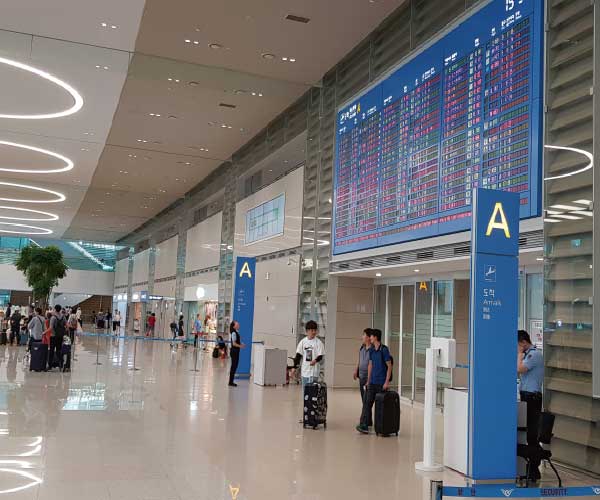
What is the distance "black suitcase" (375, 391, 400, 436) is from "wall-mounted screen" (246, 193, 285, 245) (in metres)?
9.47

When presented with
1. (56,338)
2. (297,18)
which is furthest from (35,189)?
(297,18)

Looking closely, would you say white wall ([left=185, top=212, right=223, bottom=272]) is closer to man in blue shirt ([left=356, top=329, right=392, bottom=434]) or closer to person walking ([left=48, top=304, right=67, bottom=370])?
person walking ([left=48, top=304, right=67, bottom=370])

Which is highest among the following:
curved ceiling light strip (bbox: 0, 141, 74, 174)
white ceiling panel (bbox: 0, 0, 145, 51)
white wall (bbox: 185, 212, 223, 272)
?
white ceiling panel (bbox: 0, 0, 145, 51)

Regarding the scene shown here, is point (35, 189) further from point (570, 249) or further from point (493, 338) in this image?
point (493, 338)

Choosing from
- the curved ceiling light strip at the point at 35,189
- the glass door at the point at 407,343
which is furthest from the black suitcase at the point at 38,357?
the curved ceiling light strip at the point at 35,189

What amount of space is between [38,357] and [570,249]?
1213 centimetres

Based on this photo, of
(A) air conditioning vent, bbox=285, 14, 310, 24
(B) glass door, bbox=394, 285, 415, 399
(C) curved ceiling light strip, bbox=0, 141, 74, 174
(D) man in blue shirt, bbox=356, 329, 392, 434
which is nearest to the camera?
(D) man in blue shirt, bbox=356, 329, 392, 434

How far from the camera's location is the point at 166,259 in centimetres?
3388

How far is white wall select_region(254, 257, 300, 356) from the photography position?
16.0m

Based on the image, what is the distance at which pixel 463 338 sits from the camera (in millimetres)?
10742

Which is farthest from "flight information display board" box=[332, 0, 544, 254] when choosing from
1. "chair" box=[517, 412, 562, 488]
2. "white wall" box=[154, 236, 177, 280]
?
"white wall" box=[154, 236, 177, 280]

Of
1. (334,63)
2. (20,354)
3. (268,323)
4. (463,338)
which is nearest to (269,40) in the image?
(334,63)

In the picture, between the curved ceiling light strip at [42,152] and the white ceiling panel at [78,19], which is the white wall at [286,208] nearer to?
the white ceiling panel at [78,19]

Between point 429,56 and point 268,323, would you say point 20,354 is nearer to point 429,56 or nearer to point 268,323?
point 268,323
